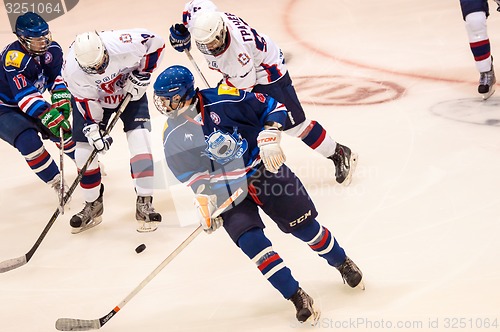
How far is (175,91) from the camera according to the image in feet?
8.95

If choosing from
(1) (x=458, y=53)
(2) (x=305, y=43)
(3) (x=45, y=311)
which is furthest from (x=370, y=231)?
(2) (x=305, y=43)

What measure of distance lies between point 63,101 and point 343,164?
1.58 m

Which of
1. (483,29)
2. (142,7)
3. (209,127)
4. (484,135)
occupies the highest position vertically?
(209,127)

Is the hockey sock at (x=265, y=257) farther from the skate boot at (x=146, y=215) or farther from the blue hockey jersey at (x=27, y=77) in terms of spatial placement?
the blue hockey jersey at (x=27, y=77)

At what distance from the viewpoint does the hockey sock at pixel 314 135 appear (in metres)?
3.96

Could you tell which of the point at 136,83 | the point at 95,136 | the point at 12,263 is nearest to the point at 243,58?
the point at 136,83

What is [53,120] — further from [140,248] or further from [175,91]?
[175,91]

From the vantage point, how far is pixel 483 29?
4.77 meters

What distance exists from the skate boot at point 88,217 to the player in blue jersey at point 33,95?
41 cm

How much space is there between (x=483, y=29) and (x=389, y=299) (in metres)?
2.49

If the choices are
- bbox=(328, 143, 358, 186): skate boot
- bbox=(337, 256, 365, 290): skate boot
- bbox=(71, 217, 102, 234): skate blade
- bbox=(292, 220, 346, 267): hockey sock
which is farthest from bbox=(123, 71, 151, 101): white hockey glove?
bbox=(337, 256, 365, 290): skate boot

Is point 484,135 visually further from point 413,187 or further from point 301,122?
point 301,122

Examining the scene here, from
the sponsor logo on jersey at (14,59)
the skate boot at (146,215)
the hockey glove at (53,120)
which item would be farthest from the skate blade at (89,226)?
the sponsor logo on jersey at (14,59)

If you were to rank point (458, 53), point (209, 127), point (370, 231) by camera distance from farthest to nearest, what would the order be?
point (458, 53) < point (370, 231) < point (209, 127)
